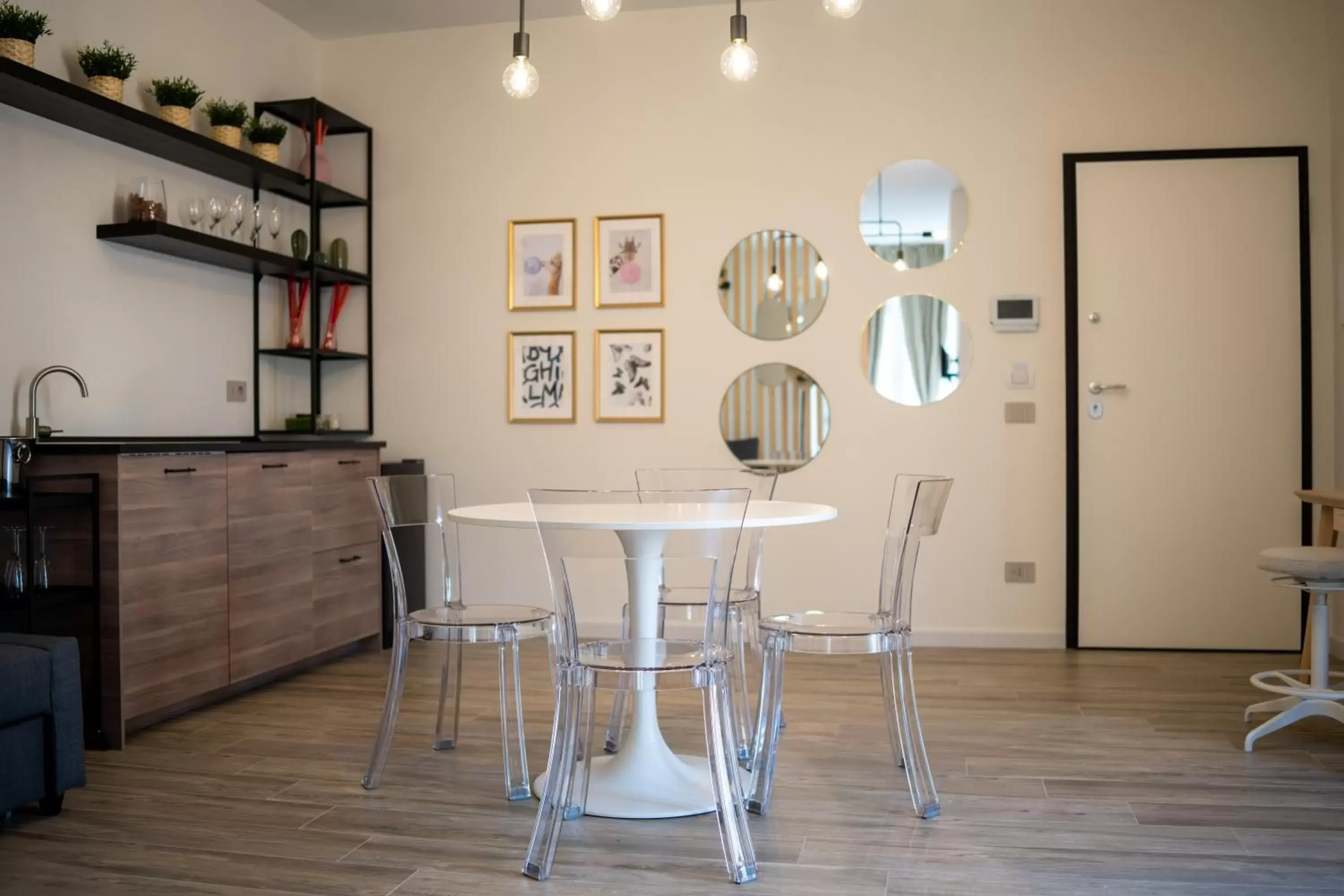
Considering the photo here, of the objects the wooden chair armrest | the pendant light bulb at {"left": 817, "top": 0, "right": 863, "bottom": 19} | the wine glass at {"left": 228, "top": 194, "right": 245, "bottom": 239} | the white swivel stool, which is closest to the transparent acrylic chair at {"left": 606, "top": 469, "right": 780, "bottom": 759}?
the pendant light bulb at {"left": 817, "top": 0, "right": 863, "bottom": 19}

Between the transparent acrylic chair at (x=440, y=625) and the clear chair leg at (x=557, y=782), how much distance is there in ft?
1.47

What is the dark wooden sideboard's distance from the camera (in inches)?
134

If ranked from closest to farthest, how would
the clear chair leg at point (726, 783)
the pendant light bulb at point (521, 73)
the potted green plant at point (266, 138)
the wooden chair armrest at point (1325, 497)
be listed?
the clear chair leg at point (726, 783), the pendant light bulb at point (521, 73), the wooden chair armrest at point (1325, 497), the potted green plant at point (266, 138)

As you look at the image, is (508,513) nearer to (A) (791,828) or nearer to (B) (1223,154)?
(A) (791,828)

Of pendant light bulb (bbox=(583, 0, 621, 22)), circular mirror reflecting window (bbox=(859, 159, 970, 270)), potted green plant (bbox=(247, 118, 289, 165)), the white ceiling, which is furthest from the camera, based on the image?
the white ceiling

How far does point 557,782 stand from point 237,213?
3.10 metres

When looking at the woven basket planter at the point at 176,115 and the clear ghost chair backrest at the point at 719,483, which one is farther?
the woven basket planter at the point at 176,115

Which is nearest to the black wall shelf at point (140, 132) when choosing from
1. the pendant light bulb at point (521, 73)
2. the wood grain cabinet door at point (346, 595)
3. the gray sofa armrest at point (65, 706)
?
the pendant light bulb at point (521, 73)

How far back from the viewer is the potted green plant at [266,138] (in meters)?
4.80

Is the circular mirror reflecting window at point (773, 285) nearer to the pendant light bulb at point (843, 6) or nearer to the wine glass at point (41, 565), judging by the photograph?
the pendant light bulb at point (843, 6)

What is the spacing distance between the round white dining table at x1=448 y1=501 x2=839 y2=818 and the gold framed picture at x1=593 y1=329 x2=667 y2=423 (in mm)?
2075

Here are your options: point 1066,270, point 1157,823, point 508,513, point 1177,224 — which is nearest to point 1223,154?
point 1177,224

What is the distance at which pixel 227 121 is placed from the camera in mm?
4574

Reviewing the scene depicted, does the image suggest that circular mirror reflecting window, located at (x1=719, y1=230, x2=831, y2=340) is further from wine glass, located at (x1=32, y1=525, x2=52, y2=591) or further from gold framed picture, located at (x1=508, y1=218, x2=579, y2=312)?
wine glass, located at (x1=32, y1=525, x2=52, y2=591)
